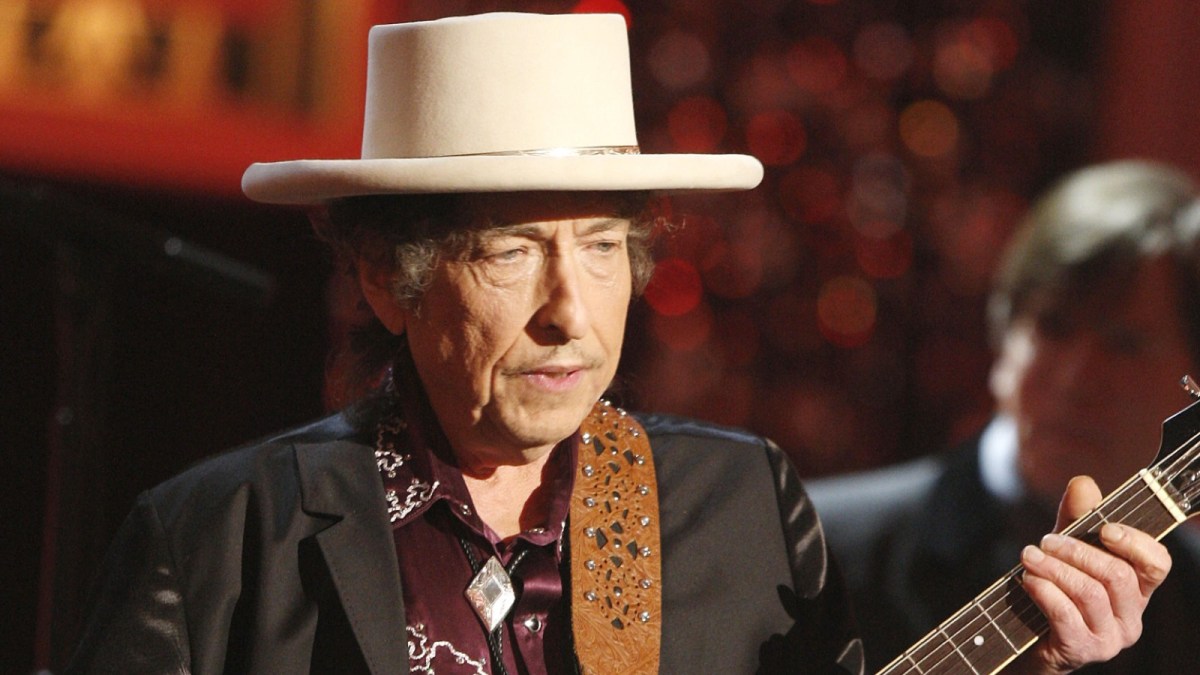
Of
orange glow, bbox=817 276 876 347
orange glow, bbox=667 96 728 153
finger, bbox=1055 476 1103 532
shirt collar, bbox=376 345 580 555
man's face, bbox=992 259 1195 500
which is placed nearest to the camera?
finger, bbox=1055 476 1103 532

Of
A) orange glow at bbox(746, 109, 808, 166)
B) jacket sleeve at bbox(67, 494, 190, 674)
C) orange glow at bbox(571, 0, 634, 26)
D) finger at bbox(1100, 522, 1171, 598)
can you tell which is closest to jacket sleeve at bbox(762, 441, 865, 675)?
finger at bbox(1100, 522, 1171, 598)

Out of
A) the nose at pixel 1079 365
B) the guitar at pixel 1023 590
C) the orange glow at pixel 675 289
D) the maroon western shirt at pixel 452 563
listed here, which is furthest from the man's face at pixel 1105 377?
the maroon western shirt at pixel 452 563

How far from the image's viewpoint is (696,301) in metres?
4.24

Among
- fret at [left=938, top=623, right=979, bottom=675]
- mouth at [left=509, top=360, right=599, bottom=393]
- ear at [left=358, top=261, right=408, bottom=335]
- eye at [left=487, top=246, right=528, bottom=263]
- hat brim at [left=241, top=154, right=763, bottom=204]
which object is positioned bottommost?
fret at [left=938, top=623, right=979, bottom=675]

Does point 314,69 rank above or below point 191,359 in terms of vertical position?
above

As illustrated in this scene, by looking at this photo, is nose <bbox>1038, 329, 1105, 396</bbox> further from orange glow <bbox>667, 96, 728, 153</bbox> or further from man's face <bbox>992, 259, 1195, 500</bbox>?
orange glow <bbox>667, 96, 728, 153</bbox>

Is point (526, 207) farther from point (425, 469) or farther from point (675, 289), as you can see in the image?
point (675, 289)

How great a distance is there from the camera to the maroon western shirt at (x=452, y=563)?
5.71ft

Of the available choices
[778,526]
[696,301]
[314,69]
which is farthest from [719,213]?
[778,526]

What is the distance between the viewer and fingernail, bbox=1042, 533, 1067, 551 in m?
1.65

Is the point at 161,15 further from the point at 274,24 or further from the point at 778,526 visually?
the point at 778,526

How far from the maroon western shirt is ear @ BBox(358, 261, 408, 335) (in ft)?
0.39

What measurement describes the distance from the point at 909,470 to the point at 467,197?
A: 6.85ft

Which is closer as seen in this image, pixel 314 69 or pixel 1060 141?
pixel 314 69
